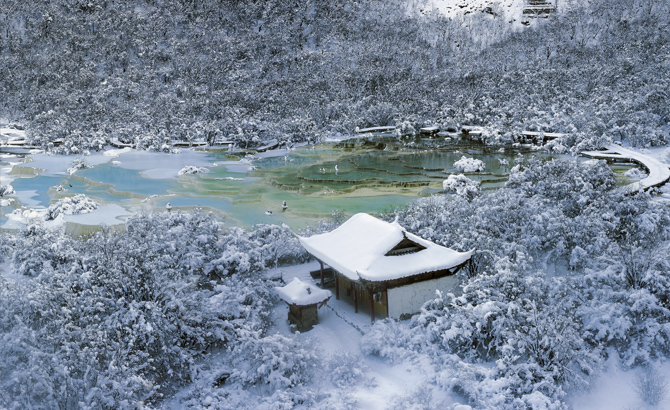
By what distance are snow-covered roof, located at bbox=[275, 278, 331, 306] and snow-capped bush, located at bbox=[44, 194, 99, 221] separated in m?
21.5

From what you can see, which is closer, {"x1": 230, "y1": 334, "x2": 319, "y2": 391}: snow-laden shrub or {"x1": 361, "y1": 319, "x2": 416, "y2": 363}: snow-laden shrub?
{"x1": 230, "y1": 334, "x2": 319, "y2": 391}: snow-laden shrub

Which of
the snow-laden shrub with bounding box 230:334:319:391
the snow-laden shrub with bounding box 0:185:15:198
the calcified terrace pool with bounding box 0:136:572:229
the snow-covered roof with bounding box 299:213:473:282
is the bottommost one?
the calcified terrace pool with bounding box 0:136:572:229

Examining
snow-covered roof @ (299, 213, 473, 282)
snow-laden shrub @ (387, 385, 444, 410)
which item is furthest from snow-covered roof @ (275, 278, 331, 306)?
snow-laden shrub @ (387, 385, 444, 410)

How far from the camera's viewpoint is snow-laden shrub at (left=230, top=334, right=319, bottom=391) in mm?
14477

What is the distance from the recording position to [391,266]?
1791 centimetres

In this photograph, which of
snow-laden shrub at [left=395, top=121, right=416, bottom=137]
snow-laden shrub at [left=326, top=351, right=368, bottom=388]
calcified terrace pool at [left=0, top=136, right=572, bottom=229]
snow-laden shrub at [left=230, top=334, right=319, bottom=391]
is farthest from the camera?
snow-laden shrub at [left=395, top=121, right=416, bottom=137]

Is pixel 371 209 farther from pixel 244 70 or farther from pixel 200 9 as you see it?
pixel 200 9

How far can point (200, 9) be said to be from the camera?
10294 centimetres

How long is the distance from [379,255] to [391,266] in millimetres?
581

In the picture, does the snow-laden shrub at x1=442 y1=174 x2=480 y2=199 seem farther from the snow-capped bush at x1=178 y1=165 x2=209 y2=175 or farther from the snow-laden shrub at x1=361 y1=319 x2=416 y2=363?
the snow-capped bush at x1=178 y1=165 x2=209 y2=175

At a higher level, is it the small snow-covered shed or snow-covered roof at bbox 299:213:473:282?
snow-covered roof at bbox 299:213:473:282

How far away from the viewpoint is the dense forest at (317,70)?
2398 inches

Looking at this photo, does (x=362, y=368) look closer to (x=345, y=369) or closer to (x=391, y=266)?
(x=345, y=369)

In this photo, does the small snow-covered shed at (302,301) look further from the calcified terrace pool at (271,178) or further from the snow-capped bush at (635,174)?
the snow-capped bush at (635,174)
